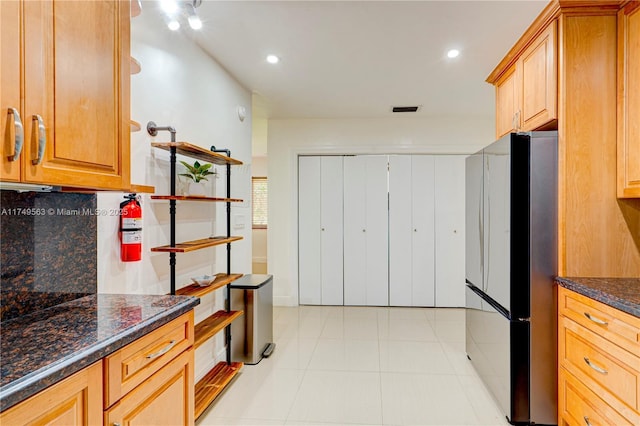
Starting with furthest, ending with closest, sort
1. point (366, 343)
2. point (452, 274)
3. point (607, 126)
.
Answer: point (452, 274), point (366, 343), point (607, 126)

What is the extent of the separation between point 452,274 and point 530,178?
3.03 meters

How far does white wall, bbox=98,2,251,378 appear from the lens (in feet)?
6.39

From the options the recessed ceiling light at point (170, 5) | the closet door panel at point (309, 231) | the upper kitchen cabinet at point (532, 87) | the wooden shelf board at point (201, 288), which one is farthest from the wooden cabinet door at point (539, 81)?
the closet door panel at point (309, 231)

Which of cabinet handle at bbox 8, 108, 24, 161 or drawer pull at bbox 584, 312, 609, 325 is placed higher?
cabinet handle at bbox 8, 108, 24, 161

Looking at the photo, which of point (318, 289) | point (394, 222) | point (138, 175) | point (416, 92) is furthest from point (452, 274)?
point (138, 175)

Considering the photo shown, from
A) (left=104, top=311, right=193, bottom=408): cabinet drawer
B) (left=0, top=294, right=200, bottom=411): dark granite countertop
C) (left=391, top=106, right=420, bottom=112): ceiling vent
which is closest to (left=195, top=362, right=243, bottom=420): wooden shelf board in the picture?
(left=104, top=311, right=193, bottom=408): cabinet drawer

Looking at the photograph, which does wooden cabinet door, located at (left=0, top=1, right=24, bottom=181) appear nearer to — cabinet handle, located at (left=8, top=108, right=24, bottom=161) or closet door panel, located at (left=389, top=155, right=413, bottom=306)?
cabinet handle, located at (left=8, top=108, right=24, bottom=161)

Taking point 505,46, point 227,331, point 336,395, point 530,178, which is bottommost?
point 336,395

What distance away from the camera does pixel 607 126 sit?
1998mm

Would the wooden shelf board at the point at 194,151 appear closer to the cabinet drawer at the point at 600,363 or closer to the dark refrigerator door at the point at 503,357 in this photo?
the dark refrigerator door at the point at 503,357

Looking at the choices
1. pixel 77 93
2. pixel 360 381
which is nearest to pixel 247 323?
pixel 360 381

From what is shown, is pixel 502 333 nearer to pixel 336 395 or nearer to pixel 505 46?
pixel 336 395

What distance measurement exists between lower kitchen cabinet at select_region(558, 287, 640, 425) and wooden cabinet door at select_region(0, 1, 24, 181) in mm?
2204

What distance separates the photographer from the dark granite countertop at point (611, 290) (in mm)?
1488
